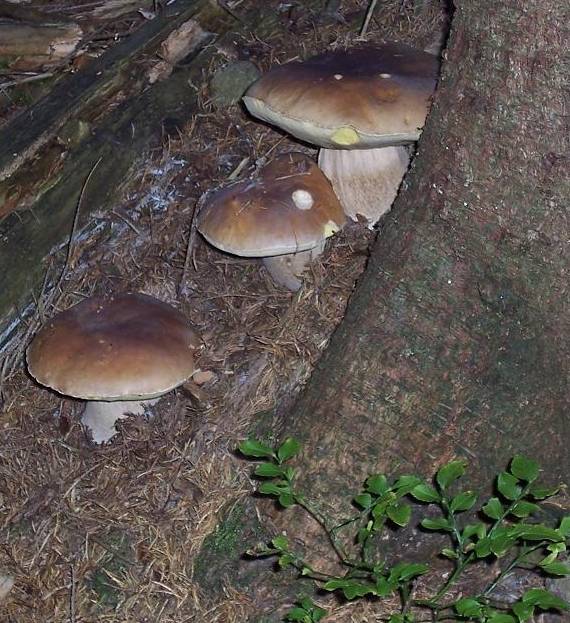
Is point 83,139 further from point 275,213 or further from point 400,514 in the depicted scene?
point 400,514

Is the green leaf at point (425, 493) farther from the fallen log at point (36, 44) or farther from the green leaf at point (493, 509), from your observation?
the fallen log at point (36, 44)

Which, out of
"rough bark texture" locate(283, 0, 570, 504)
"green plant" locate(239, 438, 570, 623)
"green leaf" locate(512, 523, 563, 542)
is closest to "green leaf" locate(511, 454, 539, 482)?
"green plant" locate(239, 438, 570, 623)

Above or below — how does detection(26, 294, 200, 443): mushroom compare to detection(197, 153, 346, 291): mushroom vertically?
below

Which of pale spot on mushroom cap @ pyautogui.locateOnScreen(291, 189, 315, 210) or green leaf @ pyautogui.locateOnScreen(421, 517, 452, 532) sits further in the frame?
pale spot on mushroom cap @ pyautogui.locateOnScreen(291, 189, 315, 210)

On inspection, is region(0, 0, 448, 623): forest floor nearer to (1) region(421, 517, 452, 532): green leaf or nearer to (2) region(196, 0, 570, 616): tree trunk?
(2) region(196, 0, 570, 616): tree trunk

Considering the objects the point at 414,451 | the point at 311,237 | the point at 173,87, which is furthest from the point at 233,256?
the point at 414,451

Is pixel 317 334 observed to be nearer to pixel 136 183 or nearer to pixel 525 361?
pixel 525 361

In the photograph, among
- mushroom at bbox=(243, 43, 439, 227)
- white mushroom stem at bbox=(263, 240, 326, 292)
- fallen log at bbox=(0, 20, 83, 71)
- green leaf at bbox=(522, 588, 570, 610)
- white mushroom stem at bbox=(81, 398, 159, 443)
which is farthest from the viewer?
fallen log at bbox=(0, 20, 83, 71)
